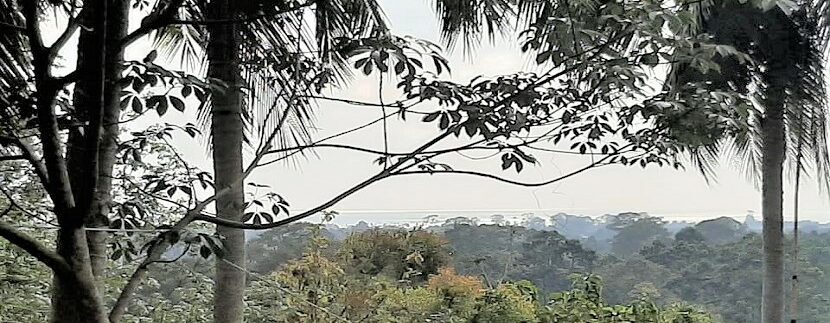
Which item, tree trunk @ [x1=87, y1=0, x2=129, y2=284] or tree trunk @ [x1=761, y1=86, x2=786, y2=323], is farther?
tree trunk @ [x1=761, y1=86, x2=786, y2=323]

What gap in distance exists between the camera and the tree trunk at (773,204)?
2.85 m

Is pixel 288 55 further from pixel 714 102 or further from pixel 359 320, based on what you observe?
pixel 359 320

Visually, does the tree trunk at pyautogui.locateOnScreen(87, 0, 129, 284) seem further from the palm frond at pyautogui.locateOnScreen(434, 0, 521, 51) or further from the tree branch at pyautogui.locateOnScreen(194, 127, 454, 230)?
the palm frond at pyautogui.locateOnScreen(434, 0, 521, 51)

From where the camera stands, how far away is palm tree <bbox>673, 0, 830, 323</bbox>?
2691 millimetres

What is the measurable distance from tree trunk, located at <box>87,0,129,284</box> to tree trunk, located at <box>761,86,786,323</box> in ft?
7.98

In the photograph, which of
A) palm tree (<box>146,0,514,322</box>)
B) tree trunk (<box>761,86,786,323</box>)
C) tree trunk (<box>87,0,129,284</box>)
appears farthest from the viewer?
tree trunk (<box>761,86,786,323</box>)

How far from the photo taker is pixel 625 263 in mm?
2764

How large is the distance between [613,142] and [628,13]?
0.26 m

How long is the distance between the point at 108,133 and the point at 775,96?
2.49 metres

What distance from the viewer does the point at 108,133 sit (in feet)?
3.84

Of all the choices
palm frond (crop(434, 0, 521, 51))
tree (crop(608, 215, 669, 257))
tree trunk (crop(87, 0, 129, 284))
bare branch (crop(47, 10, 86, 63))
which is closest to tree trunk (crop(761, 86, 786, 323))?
tree (crop(608, 215, 669, 257))

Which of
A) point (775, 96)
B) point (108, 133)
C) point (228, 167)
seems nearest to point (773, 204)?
point (775, 96)

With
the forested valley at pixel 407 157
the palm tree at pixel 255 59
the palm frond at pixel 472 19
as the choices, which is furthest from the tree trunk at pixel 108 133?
the palm frond at pixel 472 19

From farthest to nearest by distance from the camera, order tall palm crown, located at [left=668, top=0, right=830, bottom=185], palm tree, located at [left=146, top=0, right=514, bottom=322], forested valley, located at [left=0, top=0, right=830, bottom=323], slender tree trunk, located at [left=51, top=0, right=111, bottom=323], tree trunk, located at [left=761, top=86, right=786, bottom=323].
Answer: tree trunk, located at [left=761, top=86, right=786, bottom=323], tall palm crown, located at [left=668, top=0, right=830, bottom=185], palm tree, located at [left=146, top=0, right=514, bottom=322], forested valley, located at [left=0, top=0, right=830, bottom=323], slender tree trunk, located at [left=51, top=0, right=111, bottom=323]
